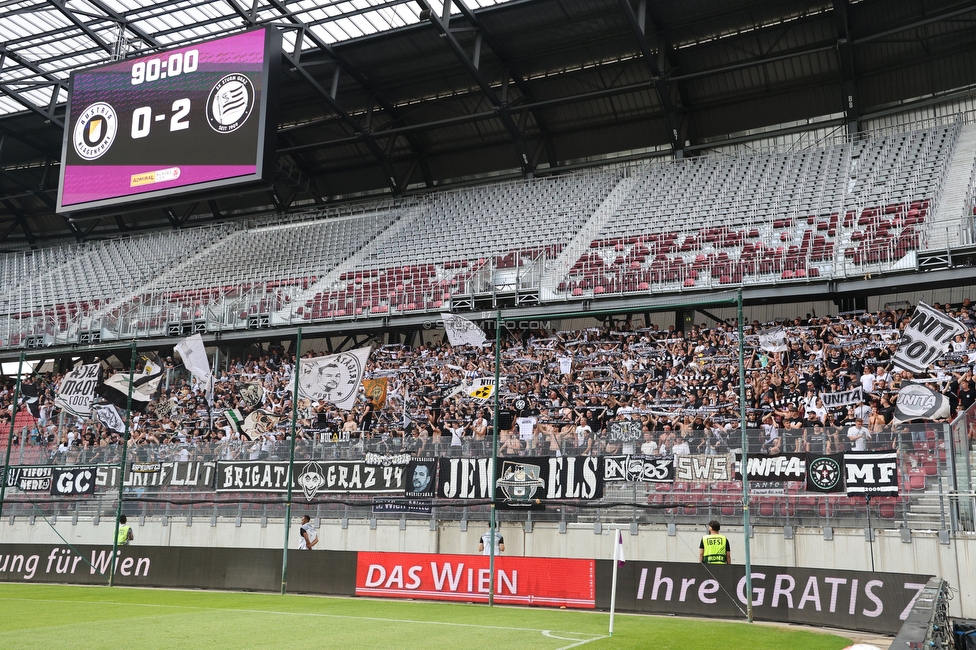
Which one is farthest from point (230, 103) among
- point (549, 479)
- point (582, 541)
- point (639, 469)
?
point (639, 469)

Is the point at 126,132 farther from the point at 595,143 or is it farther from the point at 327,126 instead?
the point at 595,143

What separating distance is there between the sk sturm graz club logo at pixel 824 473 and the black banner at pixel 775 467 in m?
0.17

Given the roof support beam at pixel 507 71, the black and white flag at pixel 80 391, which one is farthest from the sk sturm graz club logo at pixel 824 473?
the roof support beam at pixel 507 71

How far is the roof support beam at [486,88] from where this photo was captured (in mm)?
32688

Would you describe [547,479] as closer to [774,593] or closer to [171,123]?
[774,593]

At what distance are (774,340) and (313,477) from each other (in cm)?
1274

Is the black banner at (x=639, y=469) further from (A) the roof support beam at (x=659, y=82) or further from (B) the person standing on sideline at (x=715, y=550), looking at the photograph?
(A) the roof support beam at (x=659, y=82)

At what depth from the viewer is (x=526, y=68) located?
124 feet

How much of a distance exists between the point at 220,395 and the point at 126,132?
11659mm

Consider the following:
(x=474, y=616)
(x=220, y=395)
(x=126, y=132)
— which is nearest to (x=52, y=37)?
(x=126, y=132)

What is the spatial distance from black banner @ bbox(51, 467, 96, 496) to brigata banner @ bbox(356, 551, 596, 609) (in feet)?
30.7

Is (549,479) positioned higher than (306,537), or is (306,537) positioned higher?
(549,479)

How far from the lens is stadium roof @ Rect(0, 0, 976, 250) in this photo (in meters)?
33.4

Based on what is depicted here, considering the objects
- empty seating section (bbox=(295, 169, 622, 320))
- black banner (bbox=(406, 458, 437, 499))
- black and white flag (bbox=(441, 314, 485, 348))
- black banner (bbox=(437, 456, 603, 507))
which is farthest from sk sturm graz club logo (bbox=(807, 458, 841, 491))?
empty seating section (bbox=(295, 169, 622, 320))
